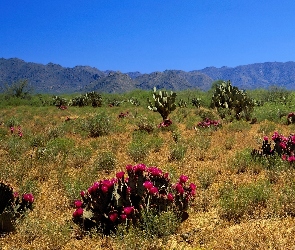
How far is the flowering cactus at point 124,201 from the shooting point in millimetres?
5211

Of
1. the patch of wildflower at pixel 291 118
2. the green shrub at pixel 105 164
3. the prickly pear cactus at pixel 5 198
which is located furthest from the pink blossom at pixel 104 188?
the patch of wildflower at pixel 291 118

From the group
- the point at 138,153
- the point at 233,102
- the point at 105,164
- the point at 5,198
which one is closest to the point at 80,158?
the point at 105,164

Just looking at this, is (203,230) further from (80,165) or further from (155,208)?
(80,165)

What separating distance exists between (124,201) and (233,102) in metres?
13.8

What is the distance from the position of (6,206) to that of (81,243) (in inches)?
65.1

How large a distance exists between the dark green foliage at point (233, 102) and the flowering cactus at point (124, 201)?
492 inches

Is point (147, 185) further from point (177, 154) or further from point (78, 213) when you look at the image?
point (177, 154)

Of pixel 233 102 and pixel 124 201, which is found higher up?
pixel 233 102

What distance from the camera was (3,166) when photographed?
Result: 348 inches

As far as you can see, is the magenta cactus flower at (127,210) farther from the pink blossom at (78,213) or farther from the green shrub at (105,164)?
the green shrub at (105,164)

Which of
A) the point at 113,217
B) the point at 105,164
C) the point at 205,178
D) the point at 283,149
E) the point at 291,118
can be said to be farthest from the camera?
the point at 291,118

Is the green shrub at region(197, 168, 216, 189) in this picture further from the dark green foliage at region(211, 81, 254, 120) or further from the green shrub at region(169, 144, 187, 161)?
the dark green foliage at region(211, 81, 254, 120)

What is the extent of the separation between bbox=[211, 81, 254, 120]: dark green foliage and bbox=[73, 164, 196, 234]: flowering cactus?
41.0ft

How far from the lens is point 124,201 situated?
528 cm
